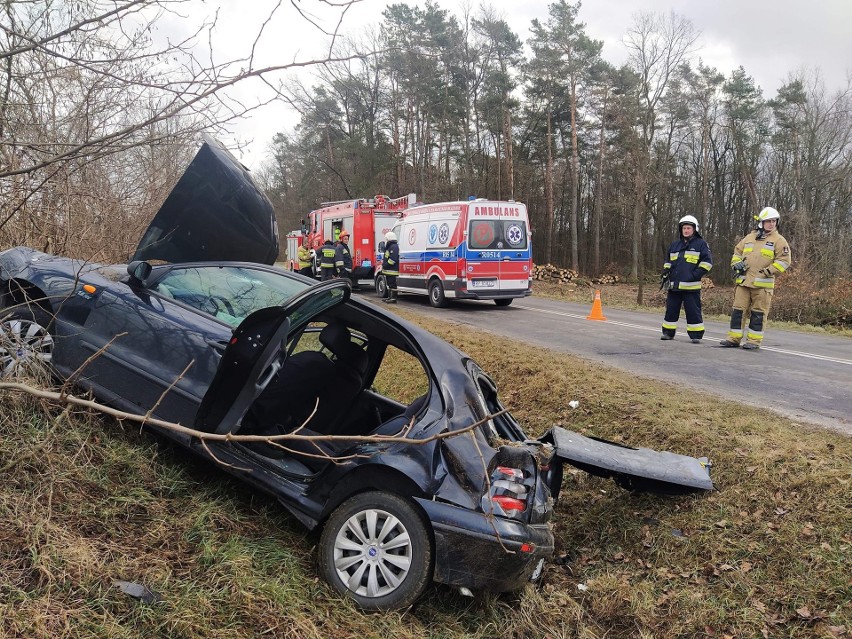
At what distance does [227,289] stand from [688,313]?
7035 millimetres

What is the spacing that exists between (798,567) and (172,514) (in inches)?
135

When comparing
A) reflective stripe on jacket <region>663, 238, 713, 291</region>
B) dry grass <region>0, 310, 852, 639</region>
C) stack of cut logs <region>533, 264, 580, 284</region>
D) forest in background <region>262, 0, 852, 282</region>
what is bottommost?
dry grass <region>0, 310, 852, 639</region>

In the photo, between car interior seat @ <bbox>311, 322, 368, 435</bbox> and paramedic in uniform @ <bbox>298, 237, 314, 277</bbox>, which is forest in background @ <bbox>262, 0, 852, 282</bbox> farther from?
car interior seat @ <bbox>311, 322, 368, 435</bbox>

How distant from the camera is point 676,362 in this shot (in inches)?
282

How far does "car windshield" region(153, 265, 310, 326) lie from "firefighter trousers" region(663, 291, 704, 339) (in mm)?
6588

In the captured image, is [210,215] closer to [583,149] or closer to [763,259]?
[763,259]

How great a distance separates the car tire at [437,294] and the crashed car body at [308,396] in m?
9.21

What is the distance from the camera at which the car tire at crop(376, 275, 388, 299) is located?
1647cm

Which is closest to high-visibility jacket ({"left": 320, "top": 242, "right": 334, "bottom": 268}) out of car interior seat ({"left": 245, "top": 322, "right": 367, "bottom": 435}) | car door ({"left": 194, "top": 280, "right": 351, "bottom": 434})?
car interior seat ({"left": 245, "top": 322, "right": 367, "bottom": 435})

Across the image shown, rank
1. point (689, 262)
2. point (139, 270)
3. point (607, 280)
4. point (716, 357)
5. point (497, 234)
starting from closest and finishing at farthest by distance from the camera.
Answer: point (139, 270) → point (716, 357) → point (689, 262) → point (497, 234) → point (607, 280)

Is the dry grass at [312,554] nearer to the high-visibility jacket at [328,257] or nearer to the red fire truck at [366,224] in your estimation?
the high-visibility jacket at [328,257]

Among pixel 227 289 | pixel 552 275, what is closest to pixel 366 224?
pixel 552 275

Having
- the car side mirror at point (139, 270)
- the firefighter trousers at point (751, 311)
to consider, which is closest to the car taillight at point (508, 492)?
the car side mirror at point (139, 270)

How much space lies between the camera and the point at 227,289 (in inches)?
159
